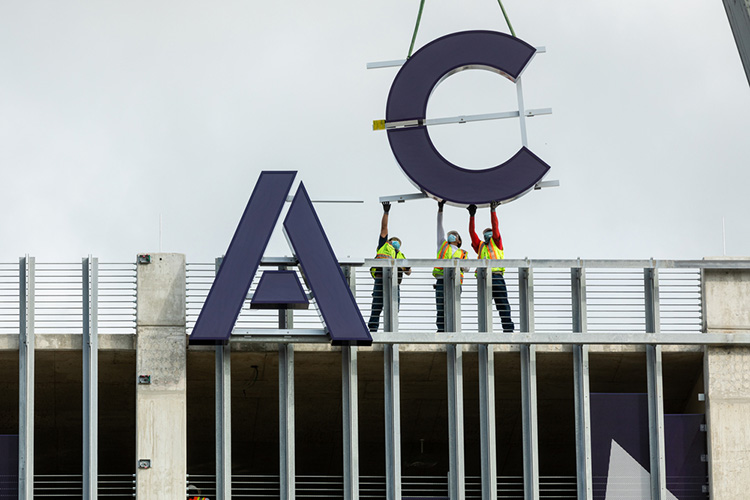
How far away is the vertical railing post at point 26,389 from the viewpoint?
24828mm

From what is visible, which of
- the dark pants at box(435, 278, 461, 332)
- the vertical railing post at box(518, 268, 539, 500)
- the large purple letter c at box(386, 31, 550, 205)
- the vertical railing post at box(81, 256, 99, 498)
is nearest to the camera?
the vertical railing post at box(81, 256, 99, 498)

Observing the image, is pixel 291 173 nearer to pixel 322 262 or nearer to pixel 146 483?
pixel 322 262

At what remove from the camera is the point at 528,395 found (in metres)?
25.6

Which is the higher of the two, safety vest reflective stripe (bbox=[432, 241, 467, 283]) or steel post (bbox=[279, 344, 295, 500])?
safety vest reflective stripe (bbox=[432, 241, 467, 283])

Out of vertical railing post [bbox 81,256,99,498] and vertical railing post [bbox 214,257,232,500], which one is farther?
vertical railing post [bbox 81,256,99,498]

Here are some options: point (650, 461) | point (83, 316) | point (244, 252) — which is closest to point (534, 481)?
point (650, 461)

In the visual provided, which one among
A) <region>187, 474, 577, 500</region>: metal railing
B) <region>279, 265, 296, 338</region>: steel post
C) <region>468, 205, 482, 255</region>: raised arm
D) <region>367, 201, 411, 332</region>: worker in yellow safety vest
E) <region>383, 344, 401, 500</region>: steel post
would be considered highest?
<region>468, 205, 482, 255</region>: raised arm

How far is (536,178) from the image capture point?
26.7m

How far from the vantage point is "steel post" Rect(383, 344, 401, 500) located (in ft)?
82.3

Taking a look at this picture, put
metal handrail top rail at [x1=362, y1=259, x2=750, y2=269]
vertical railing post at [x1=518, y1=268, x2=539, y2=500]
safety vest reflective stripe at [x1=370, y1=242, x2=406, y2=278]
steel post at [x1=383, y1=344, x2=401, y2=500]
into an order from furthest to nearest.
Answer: safety vest reflective stripe at [x1=370, y1=242, x2=406, y2=278], metal handrail top rail at [x1=362, y1=259, x2=750, y2=269], vertical railing post at [x1=518, y1=268, x2=539, y2=500], steel post at [x1=383, y1=344, x2=401, y2=500]

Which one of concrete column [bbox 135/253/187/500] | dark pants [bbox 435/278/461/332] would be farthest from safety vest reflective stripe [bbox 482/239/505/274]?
concrete column [bbox 135/253/187/500]

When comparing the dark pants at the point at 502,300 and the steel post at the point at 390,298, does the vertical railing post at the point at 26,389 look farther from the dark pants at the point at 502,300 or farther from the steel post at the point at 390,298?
the dark pants at the point at 502,300

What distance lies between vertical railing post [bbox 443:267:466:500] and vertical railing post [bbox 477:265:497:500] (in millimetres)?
429

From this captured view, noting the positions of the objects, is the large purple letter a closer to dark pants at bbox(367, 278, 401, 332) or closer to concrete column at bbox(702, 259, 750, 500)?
dark pants at bbox(367, 278, 401, 332)
